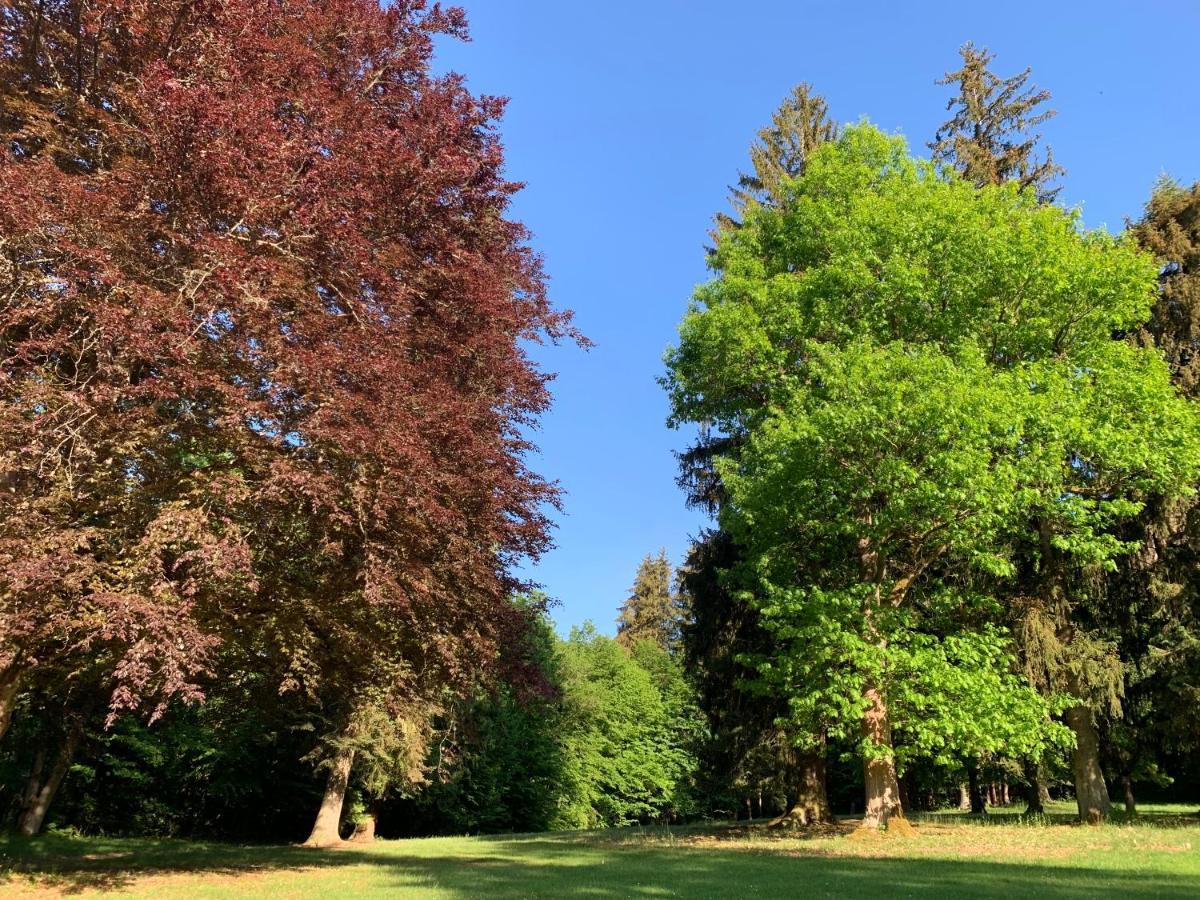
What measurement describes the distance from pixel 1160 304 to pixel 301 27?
19753mm

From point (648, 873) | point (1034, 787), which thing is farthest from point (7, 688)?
point (1034, 787)

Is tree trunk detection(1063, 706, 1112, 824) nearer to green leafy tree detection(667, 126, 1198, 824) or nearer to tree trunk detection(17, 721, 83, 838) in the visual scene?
green leafy tree detection(667, 126, 1198, 824)

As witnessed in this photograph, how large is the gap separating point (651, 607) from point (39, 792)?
45926 mm

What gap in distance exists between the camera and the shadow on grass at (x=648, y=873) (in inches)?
324

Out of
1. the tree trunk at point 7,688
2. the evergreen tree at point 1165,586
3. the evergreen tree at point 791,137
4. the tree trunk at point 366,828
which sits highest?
the evergreen tree at point 791,137

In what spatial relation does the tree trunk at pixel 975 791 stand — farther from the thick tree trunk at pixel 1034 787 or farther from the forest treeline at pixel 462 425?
the thick tree trunk at pixel 1034 787

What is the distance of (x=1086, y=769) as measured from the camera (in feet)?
56.1

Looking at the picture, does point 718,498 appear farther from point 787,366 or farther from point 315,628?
point 315,628

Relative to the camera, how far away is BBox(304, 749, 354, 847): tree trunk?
20.9 meters

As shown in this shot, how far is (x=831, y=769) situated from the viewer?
38.6 meters

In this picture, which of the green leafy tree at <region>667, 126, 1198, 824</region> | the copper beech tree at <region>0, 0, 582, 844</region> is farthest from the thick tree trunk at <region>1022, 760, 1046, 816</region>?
the copper beech tree at <region>0, 0, 582, 844</region>

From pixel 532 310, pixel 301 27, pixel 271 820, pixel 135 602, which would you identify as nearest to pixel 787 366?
pixel 532 310

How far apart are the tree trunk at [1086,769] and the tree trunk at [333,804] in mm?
17922

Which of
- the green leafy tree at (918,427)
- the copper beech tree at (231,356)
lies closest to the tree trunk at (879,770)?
the green leafy tree at (918,427)
